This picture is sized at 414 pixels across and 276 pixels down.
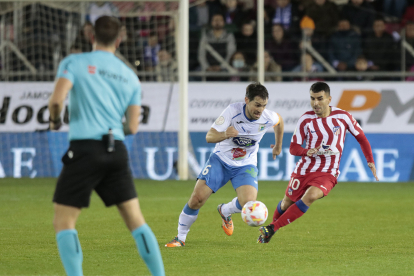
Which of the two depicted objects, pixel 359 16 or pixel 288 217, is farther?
pixel 359 16

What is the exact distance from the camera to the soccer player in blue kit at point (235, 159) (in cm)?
680

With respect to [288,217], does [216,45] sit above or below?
above

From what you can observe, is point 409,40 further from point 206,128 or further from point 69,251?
point 69,251

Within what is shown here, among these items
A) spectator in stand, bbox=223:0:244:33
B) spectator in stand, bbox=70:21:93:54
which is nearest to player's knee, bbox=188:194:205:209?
spectator in stand, bbox=70:21:93:54

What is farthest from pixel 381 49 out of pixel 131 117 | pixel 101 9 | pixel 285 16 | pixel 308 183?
pixel 131 117

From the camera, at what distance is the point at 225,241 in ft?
23.6

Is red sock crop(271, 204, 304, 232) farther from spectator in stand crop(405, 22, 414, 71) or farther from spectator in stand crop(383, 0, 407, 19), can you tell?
spectator in stand crop(383, 0, 407, 19)

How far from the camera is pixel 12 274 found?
533 cm

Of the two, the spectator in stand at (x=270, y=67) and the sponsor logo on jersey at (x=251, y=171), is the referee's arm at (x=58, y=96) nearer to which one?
the sponsor logo on jersey at (x=251, y=171)

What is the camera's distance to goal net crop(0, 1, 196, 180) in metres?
14.7

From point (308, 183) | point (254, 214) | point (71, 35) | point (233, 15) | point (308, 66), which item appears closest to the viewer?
point (254, 214)

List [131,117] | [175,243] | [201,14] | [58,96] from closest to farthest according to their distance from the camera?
[58,96] → [131,117] → [175,243] → [201,14]

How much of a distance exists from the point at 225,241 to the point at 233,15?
33.4ft

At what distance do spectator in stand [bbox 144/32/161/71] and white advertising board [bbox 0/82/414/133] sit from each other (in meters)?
1.20
